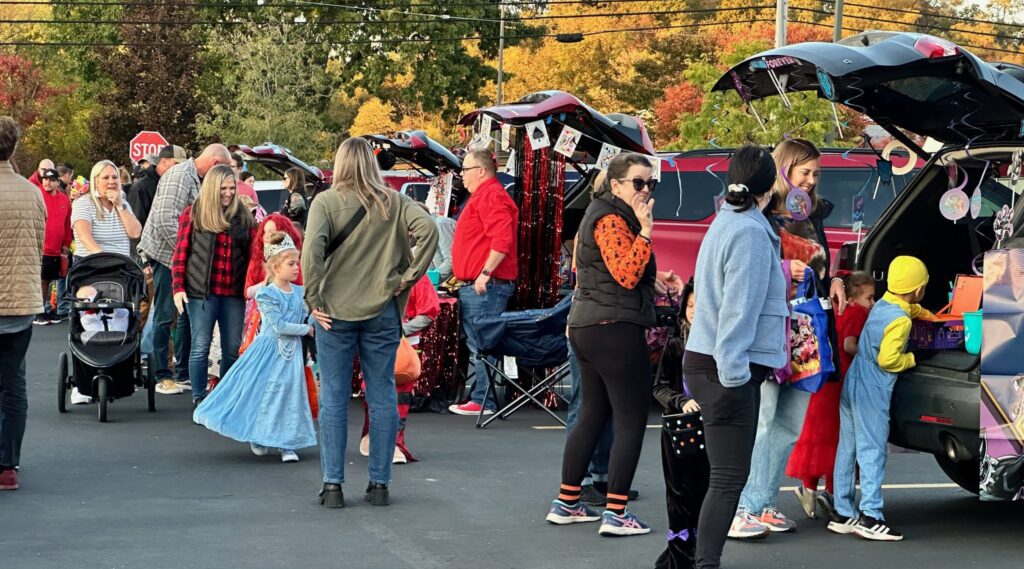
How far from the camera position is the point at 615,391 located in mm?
7020

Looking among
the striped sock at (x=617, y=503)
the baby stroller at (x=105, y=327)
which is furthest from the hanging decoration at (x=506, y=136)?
the striped sock at (x=617, y=503)

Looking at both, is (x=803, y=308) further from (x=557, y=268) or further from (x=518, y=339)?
(x=557, y=268)

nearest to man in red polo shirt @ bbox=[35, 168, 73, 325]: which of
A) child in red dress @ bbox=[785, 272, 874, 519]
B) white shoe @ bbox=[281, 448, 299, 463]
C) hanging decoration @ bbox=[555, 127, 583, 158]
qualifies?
hanging decoration @ bbox=[555, 127, 583, 158]

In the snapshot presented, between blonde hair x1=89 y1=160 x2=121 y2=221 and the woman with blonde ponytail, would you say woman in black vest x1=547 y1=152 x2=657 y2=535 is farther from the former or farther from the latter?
blonde hair x1=89 y1=160 x2=121 y2=221

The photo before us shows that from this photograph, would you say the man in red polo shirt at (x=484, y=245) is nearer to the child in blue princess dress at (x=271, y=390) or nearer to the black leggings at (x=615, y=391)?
the child in blue princess dress at (x=271, y=390)

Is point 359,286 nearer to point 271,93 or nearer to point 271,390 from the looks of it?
point 271,390

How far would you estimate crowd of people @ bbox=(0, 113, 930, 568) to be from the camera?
19.6 ft

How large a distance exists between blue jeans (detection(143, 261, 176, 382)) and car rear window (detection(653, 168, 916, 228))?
503 centimetres

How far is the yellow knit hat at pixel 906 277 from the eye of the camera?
7.20 m

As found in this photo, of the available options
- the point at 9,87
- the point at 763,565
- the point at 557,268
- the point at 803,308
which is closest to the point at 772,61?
the point at 803,308

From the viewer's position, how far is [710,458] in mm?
6039

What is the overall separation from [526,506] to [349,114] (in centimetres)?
5991

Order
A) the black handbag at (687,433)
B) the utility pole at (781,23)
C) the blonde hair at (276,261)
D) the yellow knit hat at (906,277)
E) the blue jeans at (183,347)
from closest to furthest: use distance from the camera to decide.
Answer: the black handbag at (687,433) < the yellow knit hat at (906,277) < the blonde hair at (276,261) < the blue jeans at (183,347) < the utility pole at (781,23)

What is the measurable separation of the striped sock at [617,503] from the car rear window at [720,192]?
22.2 ft
